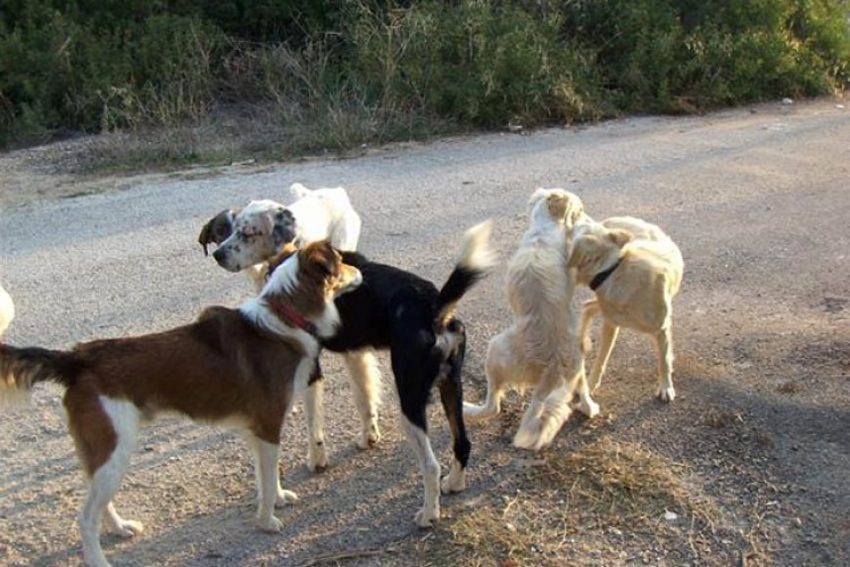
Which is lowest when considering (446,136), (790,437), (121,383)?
(446,136)

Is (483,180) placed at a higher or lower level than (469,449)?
lower

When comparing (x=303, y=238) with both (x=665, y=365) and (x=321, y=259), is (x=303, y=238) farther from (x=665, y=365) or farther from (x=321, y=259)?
(x=665, y=365)

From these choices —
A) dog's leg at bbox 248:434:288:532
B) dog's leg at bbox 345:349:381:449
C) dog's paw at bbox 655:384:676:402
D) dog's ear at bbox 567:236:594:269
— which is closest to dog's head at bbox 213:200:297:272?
dog's leg at bbox 345:349:381:449

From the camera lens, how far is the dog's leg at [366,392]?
16.6ft

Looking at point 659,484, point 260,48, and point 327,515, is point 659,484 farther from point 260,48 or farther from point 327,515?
point 260,48

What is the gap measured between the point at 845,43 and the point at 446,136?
638 centimetres

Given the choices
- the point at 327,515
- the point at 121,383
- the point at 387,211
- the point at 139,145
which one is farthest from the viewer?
the point at 139,145

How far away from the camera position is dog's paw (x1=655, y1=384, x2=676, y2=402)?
5.47 metres

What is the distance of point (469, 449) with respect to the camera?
4.61 meters

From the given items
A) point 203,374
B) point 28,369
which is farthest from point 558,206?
point 28,369

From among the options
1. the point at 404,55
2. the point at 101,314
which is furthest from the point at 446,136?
the point at 101,314

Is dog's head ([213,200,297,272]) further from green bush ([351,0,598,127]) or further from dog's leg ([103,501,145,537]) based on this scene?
green bush ([351,0,598,127])

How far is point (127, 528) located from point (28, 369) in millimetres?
889

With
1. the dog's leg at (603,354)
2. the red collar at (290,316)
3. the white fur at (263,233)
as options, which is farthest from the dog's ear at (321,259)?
the dog's leg at (603,354)
